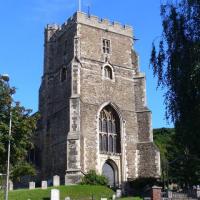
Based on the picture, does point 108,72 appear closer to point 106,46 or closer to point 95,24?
point 106,46

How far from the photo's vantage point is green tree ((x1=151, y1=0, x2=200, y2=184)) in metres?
19.8

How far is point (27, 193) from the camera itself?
33.5 metres

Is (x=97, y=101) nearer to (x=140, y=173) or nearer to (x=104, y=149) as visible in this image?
(x=104, y=149)

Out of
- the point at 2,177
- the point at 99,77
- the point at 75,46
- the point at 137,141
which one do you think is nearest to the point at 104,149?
the point at 137,141

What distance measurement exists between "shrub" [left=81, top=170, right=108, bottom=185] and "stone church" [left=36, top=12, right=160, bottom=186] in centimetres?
84

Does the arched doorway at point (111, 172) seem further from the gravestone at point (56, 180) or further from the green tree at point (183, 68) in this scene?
the green tree at point (183, 68)

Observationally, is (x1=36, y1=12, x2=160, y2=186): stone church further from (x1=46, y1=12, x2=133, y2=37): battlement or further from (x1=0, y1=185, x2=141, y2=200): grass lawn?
(x1=0, y1=185, x2=141, y2=200): grass lawn

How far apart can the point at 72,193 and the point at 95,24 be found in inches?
667

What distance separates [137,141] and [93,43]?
949cm

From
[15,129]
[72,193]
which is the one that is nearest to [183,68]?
[15,129]

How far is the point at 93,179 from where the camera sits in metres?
37.6

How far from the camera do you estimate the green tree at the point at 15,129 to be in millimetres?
25906

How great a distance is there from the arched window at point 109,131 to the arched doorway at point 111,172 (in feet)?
3.63

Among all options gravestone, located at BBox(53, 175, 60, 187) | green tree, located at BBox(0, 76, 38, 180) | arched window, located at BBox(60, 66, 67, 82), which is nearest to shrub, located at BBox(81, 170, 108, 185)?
gravestone, located at BBox(53, 175, 60, 187)
